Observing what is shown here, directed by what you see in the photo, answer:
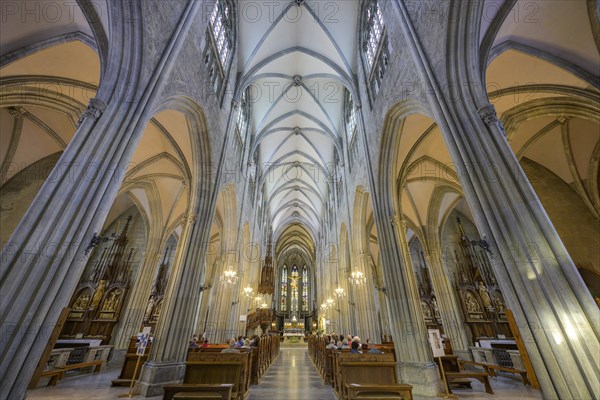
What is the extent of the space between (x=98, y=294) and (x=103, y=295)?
1.07 feet

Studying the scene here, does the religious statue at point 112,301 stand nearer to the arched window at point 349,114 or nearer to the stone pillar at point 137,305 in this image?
the stone pillar at point 137,305

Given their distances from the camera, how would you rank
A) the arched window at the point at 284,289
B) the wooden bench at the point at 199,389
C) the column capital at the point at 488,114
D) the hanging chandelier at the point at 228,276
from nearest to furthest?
1. the wooden bench at the point at 199,389
2. the column capital at the point at 488,114
3. the hanging chandelier at the point at 228,276
4. the arched window at the point at 284,289

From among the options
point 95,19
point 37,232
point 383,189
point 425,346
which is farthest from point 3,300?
point 383,189

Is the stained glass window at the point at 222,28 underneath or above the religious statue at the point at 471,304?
above

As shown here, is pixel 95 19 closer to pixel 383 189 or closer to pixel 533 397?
pixel 383 189

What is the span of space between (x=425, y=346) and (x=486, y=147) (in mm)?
5485

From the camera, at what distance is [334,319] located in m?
20.5

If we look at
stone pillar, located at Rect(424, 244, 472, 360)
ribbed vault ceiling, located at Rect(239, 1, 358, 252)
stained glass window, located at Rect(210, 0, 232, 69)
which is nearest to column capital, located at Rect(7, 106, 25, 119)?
stained glass window, located at Rect(210, 0, 232, 69)

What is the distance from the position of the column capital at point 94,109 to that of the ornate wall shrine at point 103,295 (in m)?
12.4

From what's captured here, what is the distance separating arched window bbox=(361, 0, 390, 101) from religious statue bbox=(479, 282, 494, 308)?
1364 centimetres

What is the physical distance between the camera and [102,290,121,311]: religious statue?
15.5m

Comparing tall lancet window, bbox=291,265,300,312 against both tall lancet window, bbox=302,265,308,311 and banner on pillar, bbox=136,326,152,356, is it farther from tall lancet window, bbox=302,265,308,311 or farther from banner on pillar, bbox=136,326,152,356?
banner on pillar, bbox=136,326,152,356

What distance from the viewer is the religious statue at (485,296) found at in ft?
49.8

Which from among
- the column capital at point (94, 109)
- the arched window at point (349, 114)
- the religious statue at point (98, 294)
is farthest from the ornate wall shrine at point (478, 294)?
the religious statue at point (98, 294)
